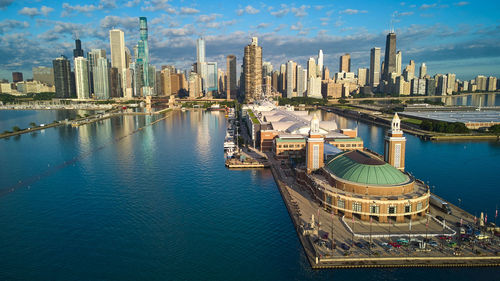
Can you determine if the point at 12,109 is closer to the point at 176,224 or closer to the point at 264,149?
the point at 264,149

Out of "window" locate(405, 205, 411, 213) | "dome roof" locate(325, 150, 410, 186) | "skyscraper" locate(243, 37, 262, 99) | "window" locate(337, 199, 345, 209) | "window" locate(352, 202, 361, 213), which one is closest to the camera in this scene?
"window" locate(405, 205, 411, 213)

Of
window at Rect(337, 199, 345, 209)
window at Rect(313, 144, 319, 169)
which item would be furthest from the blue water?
window at Rect(313, 144, 319, 169)

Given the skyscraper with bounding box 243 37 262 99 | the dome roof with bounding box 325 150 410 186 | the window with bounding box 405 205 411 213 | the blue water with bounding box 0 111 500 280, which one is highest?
the skyscraper with bounding box 243 37 262 99

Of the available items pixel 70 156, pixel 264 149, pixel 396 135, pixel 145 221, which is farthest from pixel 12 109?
pixel 396 135

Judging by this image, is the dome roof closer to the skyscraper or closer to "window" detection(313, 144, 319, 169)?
"window" detection(313, 144, 319, 169)

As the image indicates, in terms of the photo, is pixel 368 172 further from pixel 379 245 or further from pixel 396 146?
pixel 396 146

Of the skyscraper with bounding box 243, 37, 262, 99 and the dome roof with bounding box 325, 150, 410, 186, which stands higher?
the skyscraper with bounding box 243, 37, 262, 99

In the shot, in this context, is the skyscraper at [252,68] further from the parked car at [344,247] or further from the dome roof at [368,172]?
the parked car at [344,247]

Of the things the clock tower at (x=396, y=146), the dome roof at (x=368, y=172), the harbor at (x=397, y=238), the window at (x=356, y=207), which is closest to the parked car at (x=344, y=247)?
the harbor at (x=397, y=238)
